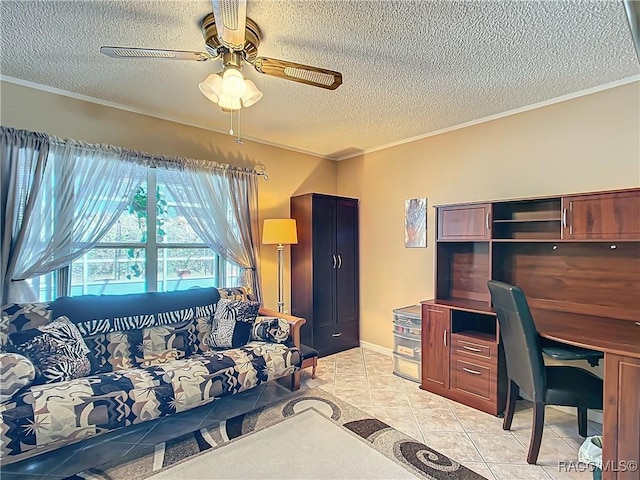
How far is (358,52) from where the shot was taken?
Answer: 7.03 ft

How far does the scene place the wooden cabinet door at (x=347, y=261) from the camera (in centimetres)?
421

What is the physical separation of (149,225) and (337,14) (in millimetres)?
2470

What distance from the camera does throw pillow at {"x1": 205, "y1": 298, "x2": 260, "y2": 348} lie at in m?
2.95

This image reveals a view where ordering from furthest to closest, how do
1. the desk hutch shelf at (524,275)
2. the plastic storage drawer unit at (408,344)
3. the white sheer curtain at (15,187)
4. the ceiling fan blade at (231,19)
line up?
the plastic storage drawer unit at (408,344) < the white sheer curtain at (15,187) < the desk hutch shelf at (524,275) < the ceiling fan blade at (231,19)

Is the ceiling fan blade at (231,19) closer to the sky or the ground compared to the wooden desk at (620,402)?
closer to the sky

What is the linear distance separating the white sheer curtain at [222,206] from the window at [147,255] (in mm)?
125

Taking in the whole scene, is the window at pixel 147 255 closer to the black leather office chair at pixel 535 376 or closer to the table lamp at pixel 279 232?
the table lamp at pixel 279 232

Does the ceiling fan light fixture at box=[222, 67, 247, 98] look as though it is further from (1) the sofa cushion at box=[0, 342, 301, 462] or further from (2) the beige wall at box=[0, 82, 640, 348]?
(1) the sofa cushion at box=[0, 342, 301, 462]

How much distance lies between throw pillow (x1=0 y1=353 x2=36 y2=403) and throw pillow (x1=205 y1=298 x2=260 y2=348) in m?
1.23

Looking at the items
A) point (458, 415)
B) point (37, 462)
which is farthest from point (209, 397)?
point (458, 415)

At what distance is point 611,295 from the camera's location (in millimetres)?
2484

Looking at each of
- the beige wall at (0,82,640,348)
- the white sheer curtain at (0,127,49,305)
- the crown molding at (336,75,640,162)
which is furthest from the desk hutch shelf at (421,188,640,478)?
the white sheer curtain at (0,127,49,305)

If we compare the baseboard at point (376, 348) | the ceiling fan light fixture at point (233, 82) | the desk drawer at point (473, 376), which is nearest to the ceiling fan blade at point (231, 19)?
the ceiling fan light fixture at point (233, 82)

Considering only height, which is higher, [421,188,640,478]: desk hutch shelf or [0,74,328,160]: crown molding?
[0,74,328,160]: crown molding
